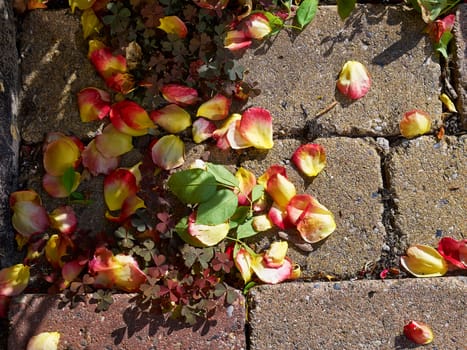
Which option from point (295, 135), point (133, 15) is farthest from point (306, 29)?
point (133, 15)

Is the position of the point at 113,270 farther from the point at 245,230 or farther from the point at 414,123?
the point at 414,123

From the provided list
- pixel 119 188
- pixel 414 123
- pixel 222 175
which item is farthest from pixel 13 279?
pixel 414 123

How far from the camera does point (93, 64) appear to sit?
77.0 inches

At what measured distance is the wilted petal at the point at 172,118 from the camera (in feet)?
6.19

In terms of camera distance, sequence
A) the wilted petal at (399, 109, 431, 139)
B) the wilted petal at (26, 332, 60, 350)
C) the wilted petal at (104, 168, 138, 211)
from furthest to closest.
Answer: the wilted petal at (399, 109, 431, 139), the wilted petal at (104, 168, 138, 211), the wilted petal at (26, 332, 60, 350)

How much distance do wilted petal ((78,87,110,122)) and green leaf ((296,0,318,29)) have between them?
2.10 ft

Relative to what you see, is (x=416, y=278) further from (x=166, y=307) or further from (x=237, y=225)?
(x=166, y=307)

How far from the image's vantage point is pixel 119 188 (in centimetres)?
184

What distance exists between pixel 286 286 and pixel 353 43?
79 centimetres

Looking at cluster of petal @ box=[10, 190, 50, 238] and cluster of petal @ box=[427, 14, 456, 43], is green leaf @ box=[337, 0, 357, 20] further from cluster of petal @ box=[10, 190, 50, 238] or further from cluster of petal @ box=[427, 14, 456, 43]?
cluster of petal @ box=[10, 190, 50, 238]

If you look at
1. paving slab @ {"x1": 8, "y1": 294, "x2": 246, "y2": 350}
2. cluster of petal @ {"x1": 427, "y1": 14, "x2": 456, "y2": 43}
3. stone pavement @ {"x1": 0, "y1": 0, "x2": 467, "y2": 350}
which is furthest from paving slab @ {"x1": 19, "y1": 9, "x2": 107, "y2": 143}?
cluster of petal @ {"x1": 427, "y1": 14, "x2": 456, "y2": 43}

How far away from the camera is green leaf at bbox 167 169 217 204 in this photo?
1771 mm

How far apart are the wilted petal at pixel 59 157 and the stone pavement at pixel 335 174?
3.2 inches

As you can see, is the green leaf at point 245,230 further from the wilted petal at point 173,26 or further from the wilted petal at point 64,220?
the wilted petal at point 173,26
